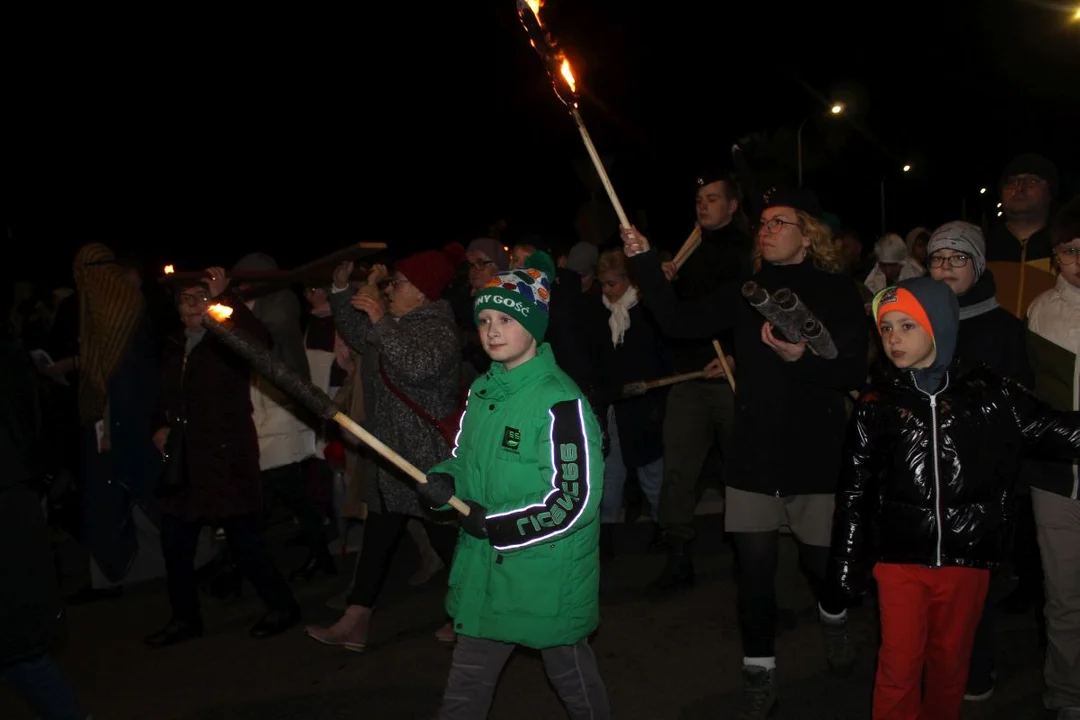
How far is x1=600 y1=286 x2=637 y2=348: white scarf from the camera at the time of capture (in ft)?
23.0

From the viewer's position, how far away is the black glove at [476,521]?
10.4 feet

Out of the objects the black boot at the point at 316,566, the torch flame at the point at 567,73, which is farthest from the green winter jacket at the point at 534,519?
the black boot at the point at 316,566

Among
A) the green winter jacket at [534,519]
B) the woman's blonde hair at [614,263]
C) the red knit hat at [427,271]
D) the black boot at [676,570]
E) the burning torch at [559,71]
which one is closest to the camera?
the green winter jacket at [534,519]

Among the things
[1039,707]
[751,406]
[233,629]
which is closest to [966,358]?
[751,406]

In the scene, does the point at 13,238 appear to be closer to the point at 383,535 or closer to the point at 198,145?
the point at 198,145

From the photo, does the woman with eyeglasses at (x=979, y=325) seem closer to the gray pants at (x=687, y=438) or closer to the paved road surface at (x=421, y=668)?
the paved road surface at (x=421, y=668)

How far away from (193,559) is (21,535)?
2.06 m

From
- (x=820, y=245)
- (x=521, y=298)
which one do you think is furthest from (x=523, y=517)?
(x=820, y=245)

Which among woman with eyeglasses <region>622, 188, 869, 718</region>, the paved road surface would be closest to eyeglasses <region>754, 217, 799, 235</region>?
woman with eyeglasses <region>622, 188, 869, 718</region>

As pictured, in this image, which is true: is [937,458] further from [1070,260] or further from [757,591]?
[1070,260]

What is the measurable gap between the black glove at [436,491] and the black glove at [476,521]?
9 centimetres

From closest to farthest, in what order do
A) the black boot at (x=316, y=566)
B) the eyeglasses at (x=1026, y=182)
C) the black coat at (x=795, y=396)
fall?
1. the black coat at (x=795, y=396)
2. the eyeglasses at (x=1026, y=182)
3. the black boot at (x=316, y=566)

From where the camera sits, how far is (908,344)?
3.54 m

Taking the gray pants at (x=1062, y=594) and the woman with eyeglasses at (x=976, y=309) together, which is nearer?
the gray pants at (x=1062, y=594)
